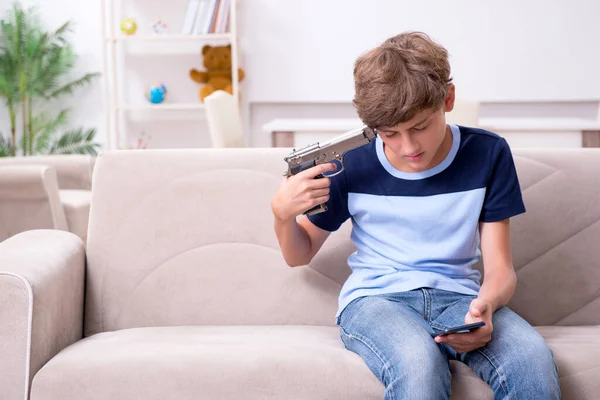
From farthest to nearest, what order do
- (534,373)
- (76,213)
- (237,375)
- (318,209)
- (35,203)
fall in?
(76,213) → (35,203) → (318,209) → (237,375) → (534,373)

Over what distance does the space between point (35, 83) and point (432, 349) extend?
4.76 m

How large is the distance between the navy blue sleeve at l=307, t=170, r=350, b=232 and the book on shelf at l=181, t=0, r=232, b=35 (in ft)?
13.3

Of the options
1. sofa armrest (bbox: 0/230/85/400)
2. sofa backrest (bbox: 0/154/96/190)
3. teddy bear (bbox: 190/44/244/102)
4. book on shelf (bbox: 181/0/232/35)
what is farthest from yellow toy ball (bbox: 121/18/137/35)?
sofa armrest (bbox: 0/230/85/400)

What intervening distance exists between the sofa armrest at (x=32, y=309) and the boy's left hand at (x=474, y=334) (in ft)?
2.37

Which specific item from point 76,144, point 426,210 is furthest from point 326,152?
point 76,144

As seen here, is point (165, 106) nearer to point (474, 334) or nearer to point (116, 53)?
point (116, 53)

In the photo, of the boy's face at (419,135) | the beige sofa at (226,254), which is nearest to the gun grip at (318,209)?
the boy's face at (419,135)

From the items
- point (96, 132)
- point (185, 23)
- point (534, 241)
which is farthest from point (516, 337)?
point (96, 132)

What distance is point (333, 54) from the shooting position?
5.63 metres

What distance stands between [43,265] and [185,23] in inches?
163

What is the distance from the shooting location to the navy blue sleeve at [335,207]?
1550 millimetres

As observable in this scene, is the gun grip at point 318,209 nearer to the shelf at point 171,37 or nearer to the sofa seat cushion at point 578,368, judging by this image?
the sofa seat cushion at point 578,368

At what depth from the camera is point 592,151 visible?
181 centimetres

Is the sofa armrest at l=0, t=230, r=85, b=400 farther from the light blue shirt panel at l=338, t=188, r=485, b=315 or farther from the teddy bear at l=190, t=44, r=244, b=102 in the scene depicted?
the teddy bear at l=190, t=44, r=244, b=102
